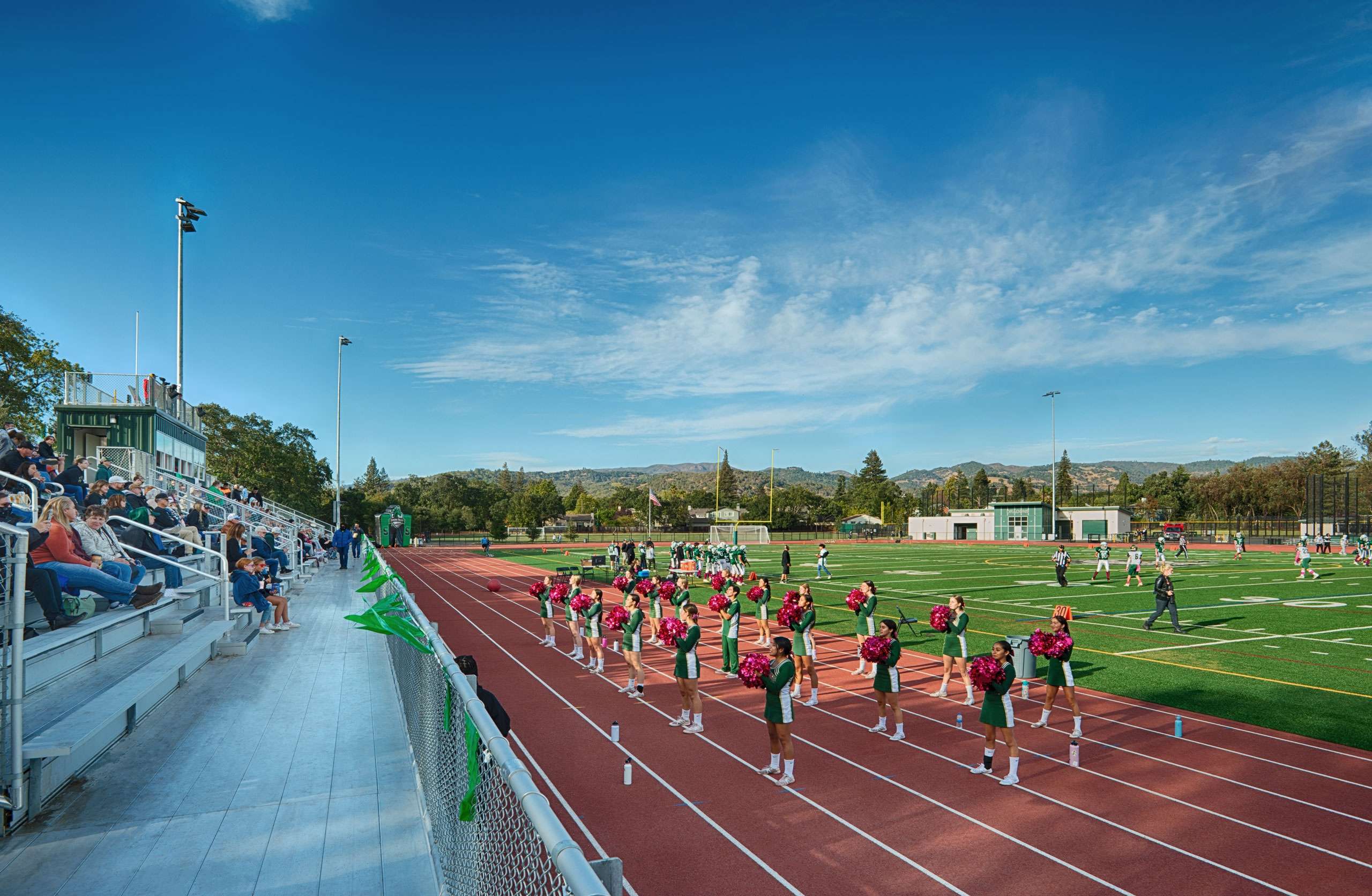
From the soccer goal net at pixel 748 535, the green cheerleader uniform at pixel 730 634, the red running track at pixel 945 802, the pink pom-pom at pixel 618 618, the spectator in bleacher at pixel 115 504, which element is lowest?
the soccer goal net at pixel 748 535

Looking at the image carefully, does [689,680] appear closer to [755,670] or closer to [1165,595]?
[755,670]

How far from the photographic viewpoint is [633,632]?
44.4 feet

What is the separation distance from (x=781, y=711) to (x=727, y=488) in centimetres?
15499

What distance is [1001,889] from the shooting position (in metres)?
6.56

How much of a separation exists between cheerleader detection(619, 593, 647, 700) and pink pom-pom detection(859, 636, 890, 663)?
169 inches

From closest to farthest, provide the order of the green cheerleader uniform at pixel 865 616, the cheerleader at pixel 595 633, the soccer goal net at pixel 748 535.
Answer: the green cheerleader uniform at pixel 865 616
the cheerleader at pixel 595 633
the soccer goal net at pixel 748 535

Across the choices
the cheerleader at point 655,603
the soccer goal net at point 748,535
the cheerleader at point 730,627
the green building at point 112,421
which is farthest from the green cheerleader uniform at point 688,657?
the soccer goal net at point 748,535

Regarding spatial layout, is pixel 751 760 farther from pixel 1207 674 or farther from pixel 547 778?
pixel 1207 674

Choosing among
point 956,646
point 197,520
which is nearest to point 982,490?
point 956,646

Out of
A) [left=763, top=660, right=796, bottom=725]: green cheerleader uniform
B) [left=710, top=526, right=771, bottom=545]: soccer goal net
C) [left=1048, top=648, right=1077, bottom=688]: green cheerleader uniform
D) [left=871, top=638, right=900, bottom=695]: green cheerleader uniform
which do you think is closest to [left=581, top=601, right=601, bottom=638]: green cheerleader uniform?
[left=871, top=638, right=900, bottom=695]: green cheerleader uniform

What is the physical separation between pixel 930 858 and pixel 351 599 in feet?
55.7

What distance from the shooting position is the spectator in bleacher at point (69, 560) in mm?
8938

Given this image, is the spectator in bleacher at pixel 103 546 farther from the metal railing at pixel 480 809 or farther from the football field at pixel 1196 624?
the football field at pixel 1196 624

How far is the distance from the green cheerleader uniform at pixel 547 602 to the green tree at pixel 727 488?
132m
